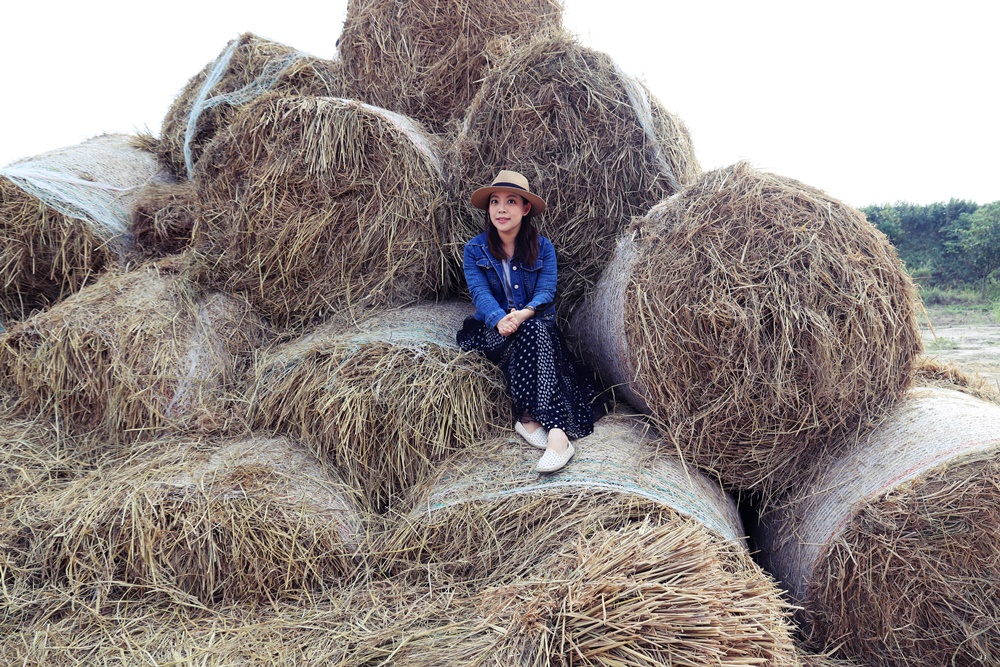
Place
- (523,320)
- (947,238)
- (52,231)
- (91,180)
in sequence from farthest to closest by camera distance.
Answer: (947,238) < (91,180) < (52,231) < (523,320)

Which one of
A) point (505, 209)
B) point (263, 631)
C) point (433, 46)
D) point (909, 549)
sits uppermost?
point (433, 46)

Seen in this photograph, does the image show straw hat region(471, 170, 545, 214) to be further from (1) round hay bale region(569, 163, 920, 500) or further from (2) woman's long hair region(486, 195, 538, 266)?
(1) round hay bale region(569, 163, 920, 500)

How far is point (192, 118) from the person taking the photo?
11.4ft

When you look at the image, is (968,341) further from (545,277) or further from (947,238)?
(947,238)

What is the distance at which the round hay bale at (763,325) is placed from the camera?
1.94 m

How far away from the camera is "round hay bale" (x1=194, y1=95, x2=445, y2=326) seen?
2590 millimetres

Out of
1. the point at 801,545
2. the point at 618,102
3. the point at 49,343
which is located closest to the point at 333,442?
the point at 49,343

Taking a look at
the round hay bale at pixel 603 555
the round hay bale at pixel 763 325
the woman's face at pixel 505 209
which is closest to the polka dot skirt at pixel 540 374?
the round hay bale at pixel 603 555

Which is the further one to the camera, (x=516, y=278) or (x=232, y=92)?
(x=232, y=92)

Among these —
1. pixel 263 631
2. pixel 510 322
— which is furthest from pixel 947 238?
pixel 263 631

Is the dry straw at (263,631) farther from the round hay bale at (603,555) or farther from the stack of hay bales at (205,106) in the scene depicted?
the stack of hay bales at (205,106)

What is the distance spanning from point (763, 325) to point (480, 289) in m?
1.07

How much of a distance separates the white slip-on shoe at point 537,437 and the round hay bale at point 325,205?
85cm

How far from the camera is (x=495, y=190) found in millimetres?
2514
